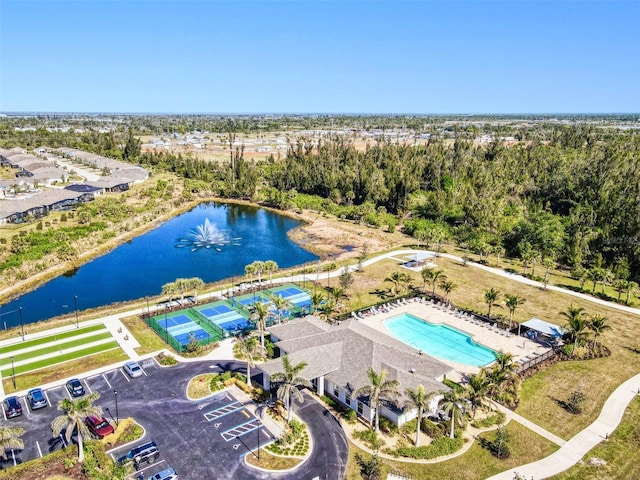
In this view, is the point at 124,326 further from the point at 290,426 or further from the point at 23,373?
the point at 290,426

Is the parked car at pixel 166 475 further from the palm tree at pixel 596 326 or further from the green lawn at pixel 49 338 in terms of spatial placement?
the palm tree at pixel 596 326

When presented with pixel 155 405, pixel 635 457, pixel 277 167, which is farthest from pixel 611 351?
pixel 277 167

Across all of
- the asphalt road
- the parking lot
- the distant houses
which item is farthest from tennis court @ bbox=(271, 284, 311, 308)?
the distant houses

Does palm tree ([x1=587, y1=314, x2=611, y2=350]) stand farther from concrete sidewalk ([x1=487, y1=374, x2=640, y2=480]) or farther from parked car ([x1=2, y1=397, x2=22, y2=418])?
parked car ([x1=2, y1=397, x2=22, y2=418])

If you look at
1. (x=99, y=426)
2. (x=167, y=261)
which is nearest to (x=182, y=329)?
(x=99, y=426)

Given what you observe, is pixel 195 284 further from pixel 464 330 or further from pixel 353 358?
pixel 464 330

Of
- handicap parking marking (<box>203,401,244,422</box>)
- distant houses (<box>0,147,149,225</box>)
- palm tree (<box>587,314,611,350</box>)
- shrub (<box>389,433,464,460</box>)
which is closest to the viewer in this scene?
shrub (<box>389,433,464,460</box>)

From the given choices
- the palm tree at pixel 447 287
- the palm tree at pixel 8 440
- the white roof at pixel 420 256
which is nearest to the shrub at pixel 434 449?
the palm tree at pixel 8 440
